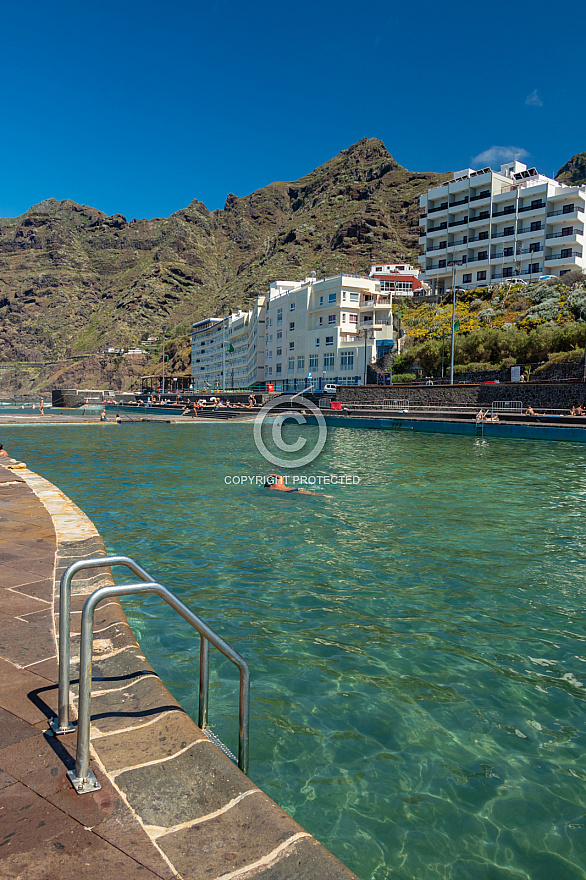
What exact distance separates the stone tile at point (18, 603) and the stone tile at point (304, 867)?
A: 10.8ft

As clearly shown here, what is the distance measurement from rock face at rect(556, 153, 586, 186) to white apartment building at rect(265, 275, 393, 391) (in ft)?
423

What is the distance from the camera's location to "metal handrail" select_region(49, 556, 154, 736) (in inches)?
97.3

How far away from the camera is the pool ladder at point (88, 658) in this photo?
231cm

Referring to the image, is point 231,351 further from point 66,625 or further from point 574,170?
point 574,170

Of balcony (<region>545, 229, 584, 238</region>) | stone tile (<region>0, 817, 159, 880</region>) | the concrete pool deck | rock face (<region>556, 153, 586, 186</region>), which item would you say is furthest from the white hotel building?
rock face (<region>556, 153, 586, 186</region>)

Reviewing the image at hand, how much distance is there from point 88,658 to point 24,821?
2.15 ft

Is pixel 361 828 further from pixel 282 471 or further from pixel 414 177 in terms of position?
pixel 414 177

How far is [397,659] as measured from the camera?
5.12 m

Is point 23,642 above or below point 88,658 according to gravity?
below

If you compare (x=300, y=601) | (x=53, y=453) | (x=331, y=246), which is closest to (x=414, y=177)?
(x=331, y=246)

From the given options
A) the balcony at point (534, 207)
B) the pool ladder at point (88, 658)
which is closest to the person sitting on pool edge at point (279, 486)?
the pool ladder at point (88, 658)

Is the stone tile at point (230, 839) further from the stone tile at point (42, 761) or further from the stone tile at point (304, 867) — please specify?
the stone tile at point (42, 761)

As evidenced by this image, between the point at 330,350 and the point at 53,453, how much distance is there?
1758 inches

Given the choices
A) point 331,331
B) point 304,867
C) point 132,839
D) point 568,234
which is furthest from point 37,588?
point 568,234
